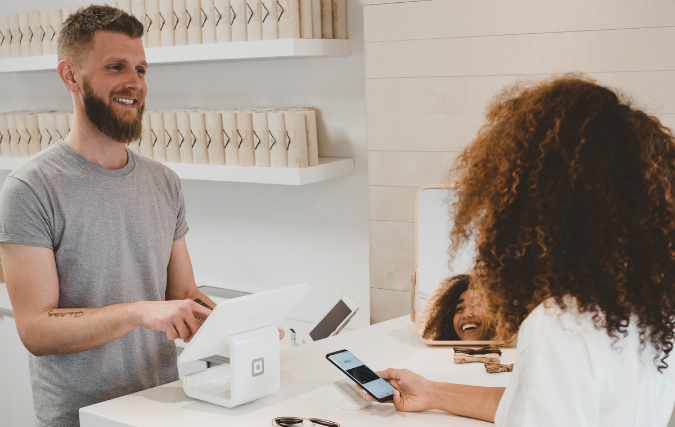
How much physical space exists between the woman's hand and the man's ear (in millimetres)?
1049

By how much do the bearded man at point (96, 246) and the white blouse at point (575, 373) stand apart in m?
0.73

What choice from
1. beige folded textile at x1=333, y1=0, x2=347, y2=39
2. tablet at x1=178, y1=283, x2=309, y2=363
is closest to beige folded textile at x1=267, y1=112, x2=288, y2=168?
beige folded textile at x1=333, y1=0, x2=347, y2=39

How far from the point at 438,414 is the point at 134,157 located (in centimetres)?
99

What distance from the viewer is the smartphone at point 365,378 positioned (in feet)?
4.31

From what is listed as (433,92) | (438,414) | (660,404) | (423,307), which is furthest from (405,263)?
(660,404)

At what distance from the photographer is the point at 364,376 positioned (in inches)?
53.4

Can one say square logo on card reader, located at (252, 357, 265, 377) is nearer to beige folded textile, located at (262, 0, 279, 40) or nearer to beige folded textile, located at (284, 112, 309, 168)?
beige folded textile, located at (284, 112, 309, 168)

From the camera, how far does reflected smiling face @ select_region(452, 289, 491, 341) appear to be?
1767mm

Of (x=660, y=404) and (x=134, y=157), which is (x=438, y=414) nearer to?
(x=660, y=404)

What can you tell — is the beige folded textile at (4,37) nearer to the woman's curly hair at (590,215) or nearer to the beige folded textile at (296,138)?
the beige folded textile at (296,138)

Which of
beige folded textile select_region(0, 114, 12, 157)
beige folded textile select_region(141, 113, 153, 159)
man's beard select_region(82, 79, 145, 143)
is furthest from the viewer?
beige folded textile select_region(0, 114, 12, 157)

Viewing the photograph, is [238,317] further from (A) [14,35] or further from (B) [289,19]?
(A) [14,35]

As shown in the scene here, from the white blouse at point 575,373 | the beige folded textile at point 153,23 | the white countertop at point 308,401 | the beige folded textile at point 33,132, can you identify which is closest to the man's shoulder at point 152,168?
the white countertop at point 308,401

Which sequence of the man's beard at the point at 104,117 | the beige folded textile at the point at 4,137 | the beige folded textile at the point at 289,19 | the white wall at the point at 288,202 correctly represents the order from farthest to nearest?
the beige folded textile at the point at 4,137
the white wall at the point at 288,202
the beige folded textile at the point at 289,19
the man's beard at the point at 104,117
